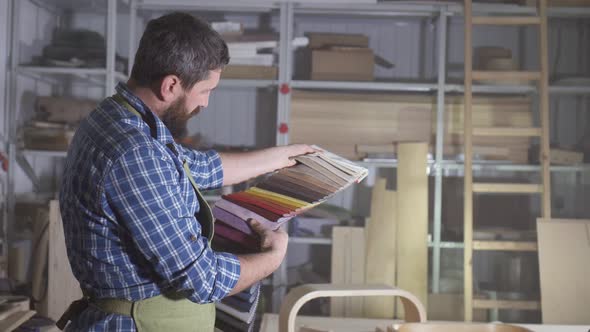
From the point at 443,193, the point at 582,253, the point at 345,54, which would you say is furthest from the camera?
the point at 443,193

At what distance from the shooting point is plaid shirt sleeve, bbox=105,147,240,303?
4.53 ft

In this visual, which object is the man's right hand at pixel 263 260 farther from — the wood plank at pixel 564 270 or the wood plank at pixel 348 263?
the wood plank at pixel 564 270

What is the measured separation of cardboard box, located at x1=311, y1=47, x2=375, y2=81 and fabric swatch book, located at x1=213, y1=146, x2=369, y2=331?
8.67 feet

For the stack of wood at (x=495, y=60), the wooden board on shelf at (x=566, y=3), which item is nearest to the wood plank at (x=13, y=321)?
the stack of wood at (x=495, y=60)

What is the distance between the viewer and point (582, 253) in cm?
419

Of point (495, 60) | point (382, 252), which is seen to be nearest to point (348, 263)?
point (382, 252)

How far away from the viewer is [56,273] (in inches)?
155

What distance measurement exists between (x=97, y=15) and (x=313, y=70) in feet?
6.41

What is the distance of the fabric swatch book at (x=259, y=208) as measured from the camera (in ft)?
5.72

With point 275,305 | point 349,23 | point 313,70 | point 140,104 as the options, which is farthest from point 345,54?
point 140,104

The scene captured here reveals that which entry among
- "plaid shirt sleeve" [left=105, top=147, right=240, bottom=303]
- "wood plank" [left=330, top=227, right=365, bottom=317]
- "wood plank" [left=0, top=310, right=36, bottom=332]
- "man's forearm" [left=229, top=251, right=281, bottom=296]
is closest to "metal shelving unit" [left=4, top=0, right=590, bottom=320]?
"wood plank" [left=330, top=227, right=365, bottom=317]

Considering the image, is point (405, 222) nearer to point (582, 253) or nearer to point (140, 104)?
point (582, 253)

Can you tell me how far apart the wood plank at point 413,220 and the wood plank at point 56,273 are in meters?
2.19

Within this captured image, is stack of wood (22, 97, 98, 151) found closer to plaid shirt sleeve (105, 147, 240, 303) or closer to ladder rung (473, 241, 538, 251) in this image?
ladder rung (473, 241, 538, 251)
